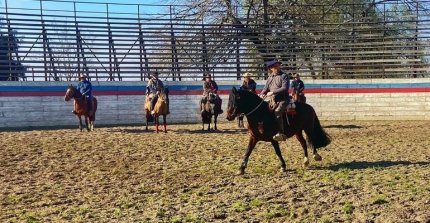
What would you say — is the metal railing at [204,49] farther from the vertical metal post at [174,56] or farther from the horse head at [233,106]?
the horse head at [233,106]

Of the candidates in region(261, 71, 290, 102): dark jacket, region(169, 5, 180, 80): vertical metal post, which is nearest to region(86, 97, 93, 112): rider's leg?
region(169, 5, 180, 80): vertical metal post

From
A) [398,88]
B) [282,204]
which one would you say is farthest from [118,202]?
[398,88]

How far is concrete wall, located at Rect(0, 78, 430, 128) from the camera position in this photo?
2211cm

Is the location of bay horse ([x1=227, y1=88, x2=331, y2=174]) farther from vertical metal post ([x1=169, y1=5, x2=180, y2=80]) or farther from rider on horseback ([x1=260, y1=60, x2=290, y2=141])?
vertical metal post ([x1=169, y1=5, x2=180, y2=80])

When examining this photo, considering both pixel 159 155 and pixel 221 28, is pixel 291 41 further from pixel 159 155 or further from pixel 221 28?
pixel 159 155

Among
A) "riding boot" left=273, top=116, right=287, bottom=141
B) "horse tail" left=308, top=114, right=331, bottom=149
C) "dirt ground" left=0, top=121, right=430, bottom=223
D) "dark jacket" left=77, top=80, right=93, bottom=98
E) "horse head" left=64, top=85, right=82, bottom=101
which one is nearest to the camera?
"dirt ground" left=0, top=121, right=430, bottom=223

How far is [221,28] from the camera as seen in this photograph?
27.0 metres

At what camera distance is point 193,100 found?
24.0 metres

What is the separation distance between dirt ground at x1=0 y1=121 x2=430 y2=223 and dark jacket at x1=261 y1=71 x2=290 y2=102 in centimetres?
140

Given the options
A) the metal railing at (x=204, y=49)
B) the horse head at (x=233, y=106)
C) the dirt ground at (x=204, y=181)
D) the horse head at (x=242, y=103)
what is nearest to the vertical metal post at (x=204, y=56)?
the metal railing at (x=204, y=49)

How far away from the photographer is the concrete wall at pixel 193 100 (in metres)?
22.1

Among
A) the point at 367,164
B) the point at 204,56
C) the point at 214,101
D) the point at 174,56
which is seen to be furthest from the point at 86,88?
the point at 367,164

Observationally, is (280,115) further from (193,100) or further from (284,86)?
(193,100)

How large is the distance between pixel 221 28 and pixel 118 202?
20147 millimetres
